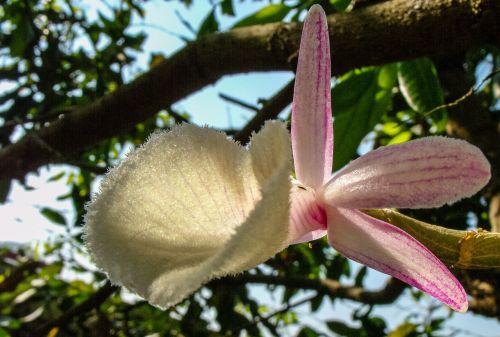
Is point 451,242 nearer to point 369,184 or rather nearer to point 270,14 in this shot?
point 369,184

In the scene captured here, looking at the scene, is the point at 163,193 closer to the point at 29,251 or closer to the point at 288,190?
the point at 288,190

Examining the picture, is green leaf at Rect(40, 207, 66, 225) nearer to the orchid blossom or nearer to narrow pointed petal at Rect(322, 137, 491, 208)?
the orchid blossom

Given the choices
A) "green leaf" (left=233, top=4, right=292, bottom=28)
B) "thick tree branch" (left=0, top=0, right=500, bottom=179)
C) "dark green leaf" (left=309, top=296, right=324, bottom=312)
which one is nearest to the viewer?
"thick tree branch" (left=0, top=0, right=500, bottom=179)

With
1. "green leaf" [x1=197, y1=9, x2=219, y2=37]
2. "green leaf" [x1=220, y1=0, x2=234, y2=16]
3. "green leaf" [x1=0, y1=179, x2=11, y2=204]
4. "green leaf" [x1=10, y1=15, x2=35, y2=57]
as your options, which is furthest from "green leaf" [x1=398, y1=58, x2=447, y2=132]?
"green leaf" [x1=10, y1=15, x2=35, y2=57]

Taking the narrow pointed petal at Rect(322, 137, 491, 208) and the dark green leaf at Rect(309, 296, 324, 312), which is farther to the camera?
the dark green leaf at Rect(309, 296, 324, 312)

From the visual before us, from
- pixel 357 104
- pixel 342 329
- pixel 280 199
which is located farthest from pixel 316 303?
pixel 280 199
